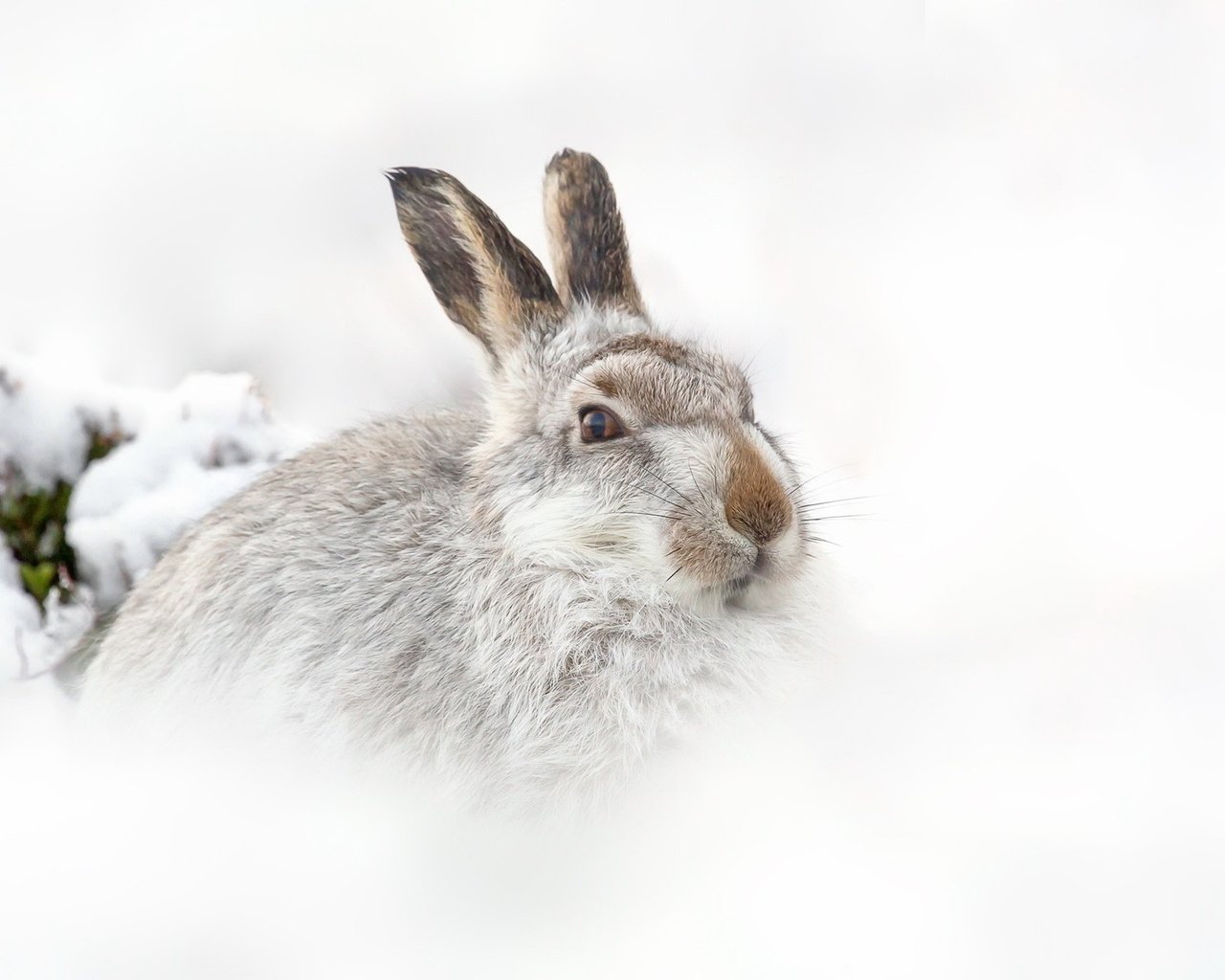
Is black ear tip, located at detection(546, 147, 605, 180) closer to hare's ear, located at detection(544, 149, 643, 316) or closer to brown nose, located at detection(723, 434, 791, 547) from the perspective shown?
hare's ear, located at detection(544, 149, 643, 316)

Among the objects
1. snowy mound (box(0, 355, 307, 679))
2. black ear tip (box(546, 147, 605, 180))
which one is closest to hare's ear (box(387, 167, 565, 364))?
black ear tip (box(546, 147, 605, 180))

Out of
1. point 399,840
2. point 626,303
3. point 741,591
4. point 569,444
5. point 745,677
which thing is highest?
point 626,303

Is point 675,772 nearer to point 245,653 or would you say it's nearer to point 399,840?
point 399,840

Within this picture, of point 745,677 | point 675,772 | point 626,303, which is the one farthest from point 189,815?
point 626,303

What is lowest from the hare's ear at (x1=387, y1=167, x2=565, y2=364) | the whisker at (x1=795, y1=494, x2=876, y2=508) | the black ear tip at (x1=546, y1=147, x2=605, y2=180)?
the whisker at (x1=795, y1=494, x2=876, y2=508)

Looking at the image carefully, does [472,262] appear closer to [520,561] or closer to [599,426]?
[599,426]
